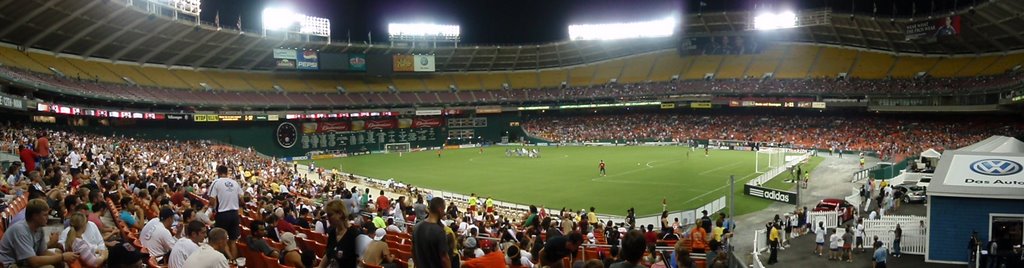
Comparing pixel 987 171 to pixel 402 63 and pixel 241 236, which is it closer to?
pixel 241 236

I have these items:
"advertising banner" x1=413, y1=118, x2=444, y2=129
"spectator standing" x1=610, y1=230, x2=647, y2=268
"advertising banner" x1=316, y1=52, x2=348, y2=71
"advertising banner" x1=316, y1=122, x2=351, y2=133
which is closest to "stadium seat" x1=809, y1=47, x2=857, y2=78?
"advertising banner" x1=413, y1=118, x2=444, y2=129

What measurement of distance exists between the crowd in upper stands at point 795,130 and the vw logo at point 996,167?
28435 mm

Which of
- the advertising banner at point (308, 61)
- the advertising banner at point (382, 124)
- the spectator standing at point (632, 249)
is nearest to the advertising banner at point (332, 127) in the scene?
the advertising banner at point (382, 124)

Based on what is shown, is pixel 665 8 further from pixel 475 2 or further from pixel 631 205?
pixel 631 205

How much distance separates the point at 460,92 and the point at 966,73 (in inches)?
1986

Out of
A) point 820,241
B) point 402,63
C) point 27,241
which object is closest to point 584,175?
point 820,241

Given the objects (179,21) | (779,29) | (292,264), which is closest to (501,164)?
(179,21)

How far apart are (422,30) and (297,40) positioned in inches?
631

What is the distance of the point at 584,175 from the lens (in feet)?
136

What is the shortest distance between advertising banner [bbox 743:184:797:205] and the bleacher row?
1366 inches

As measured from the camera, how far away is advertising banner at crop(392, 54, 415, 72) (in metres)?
74.4

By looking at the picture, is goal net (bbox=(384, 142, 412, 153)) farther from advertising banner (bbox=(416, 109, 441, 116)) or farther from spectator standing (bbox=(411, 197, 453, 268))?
spectator standing (bbox=(411, 197, 453, 268))

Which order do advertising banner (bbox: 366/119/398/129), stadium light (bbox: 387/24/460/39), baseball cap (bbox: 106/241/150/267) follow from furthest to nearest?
stadium light (bbox: 387/24/460/39)
advertising banner (bbox: 366/119/398/129)
baseball cap (bbox: 106/241/150/267)

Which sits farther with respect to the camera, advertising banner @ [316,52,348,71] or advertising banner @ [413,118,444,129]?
advertising banner @ [413,118,444,129]
